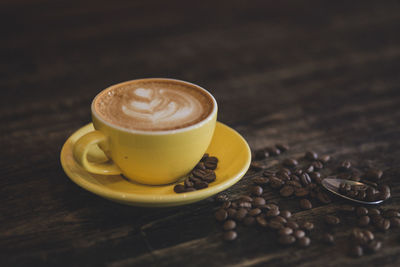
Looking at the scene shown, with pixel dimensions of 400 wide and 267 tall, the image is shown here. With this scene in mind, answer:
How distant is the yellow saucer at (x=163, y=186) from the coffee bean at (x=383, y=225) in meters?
0.34

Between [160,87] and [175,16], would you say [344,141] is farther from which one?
[175,16]

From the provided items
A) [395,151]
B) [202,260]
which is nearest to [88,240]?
[202,260]

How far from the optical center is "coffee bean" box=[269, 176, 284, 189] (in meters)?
1.22

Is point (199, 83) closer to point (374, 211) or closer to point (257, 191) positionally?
point (257, 191)

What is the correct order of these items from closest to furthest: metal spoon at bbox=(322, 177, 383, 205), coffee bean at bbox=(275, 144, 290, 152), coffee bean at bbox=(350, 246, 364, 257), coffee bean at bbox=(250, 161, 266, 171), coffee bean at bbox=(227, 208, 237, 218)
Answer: coffee bean at bbox=(350, 246, 364, 257)
coffee bean at bbox=(227, 208, 237, 218)
metal spoon at bbox=(322, 177, 383, 205)
coffee bean at bbox=(250, 161, 266, 171)
coffee bean at bbox=(275, 144, 290, 152)

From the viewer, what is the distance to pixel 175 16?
2.75 m

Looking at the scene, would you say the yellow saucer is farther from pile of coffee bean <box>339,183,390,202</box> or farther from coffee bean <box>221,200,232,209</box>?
pile of coffee bean <box>339,183,390,202</box>

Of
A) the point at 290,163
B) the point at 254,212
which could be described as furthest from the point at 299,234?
the point at 290,163

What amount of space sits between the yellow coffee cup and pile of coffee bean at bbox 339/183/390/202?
0.38 m

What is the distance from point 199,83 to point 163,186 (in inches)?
33.6

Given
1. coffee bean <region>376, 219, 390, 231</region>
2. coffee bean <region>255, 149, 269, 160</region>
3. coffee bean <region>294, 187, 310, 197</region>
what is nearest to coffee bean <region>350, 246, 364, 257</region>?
coffee bean <region>376, 219, 390, 231</region>

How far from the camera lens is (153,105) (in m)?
1.16

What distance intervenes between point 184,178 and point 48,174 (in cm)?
39

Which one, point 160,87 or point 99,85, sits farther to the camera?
point 99,85
